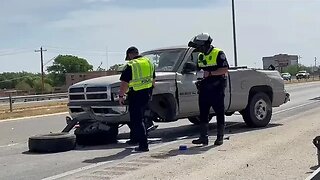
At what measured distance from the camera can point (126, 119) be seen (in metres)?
10.9

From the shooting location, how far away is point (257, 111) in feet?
43.6

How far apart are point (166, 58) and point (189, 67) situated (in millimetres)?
992

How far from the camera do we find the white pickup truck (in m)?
10.9

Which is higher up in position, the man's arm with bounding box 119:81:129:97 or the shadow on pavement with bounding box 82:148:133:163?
the man's arm with bounding box 119:81:129:97

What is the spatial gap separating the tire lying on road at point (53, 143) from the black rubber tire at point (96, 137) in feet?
1.59

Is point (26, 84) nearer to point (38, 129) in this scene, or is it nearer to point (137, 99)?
point (38, 129)

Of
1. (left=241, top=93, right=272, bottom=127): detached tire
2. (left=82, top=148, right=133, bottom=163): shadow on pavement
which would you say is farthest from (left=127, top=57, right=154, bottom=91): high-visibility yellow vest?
(left=241, top=93, right=272, bottom=127): detached tire

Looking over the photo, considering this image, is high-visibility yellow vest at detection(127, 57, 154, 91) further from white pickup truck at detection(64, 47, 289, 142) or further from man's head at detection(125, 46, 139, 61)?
white pickup truck at detection(64, 47, 289, 142)

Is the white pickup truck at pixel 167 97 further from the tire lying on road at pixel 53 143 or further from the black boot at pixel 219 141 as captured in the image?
the black boot at pixel 219 141

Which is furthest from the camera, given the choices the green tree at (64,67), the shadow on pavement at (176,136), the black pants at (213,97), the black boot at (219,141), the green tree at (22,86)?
the green tree at (64,67)

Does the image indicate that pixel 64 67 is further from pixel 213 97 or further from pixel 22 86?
pixel 213 97

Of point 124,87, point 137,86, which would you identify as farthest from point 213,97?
point 124,87

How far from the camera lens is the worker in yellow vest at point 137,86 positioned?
32.0 ft

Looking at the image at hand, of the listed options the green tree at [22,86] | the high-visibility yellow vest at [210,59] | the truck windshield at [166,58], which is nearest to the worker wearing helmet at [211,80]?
the high-visibility yellow vest at [210,59]
